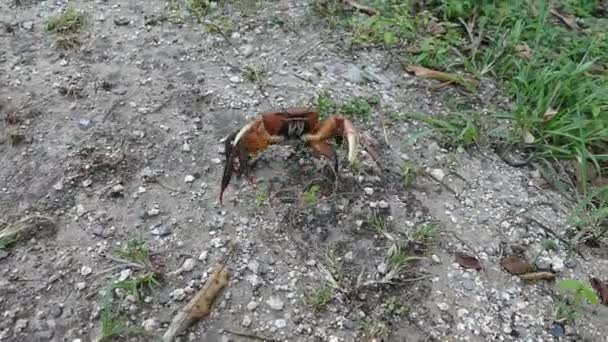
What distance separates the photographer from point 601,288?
8.13ft

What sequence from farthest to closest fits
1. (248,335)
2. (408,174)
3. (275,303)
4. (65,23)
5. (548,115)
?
(65,23) < (548,115) < (408,174) < (275,303) < (248,335)

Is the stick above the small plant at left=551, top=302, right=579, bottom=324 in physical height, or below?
above

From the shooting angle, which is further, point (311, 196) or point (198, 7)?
point (198, 7)

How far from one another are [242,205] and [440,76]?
1360mm

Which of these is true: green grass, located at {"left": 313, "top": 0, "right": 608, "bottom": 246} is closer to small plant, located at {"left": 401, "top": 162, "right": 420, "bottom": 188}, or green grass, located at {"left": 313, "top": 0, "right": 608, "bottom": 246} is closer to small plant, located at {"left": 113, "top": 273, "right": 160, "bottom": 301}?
small plant, located at {"left": 401, "top": 162, "right": 420, "bottom": 188}

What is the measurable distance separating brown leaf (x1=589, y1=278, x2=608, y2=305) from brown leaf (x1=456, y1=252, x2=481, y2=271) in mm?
456

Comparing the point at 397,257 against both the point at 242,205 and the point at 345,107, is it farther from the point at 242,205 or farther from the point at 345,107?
the point at 345,107

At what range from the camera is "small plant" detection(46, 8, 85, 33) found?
350cm

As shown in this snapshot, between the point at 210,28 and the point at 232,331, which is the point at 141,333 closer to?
the point at 232,331

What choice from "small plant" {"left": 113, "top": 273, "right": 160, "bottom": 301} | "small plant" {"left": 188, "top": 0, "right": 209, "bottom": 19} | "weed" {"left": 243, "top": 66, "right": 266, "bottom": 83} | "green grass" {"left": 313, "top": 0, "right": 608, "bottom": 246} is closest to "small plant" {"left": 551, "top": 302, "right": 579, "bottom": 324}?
"green grass" {"left": 313, "top": 0, "right": 608, "bottom": 246}

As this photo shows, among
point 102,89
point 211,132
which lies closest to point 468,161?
point 211,132

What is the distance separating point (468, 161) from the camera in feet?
9.68

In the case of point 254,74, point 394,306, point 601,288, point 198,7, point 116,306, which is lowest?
point 601,288

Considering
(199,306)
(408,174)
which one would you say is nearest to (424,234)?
(408,174)
